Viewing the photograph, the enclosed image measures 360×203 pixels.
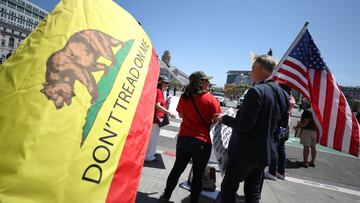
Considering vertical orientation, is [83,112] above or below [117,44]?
below

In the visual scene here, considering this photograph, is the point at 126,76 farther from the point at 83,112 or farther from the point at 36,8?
the point at 36,8

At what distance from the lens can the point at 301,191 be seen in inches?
204

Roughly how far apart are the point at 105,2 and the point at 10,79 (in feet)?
2.96

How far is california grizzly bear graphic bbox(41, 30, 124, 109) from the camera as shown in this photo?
142cm

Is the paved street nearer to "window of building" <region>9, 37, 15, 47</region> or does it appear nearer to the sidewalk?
the sidewalk

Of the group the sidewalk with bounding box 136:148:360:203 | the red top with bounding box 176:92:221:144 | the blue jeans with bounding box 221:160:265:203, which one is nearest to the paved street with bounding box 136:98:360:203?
the sidewalk with bounding box 136:148:360:203

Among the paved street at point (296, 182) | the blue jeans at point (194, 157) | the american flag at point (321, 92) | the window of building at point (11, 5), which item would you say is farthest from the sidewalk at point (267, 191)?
the window of building at point (11, 5)

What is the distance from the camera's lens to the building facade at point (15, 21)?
96250mm

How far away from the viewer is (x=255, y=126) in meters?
2.60

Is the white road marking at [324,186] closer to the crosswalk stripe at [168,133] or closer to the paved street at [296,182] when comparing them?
the paved street at [296,182]

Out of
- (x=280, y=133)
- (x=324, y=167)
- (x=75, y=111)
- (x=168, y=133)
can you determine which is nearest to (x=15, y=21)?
(x=168, y=133)

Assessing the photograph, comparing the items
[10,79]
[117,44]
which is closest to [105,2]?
[117,44]

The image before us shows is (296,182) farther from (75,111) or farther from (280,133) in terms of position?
(75,111)

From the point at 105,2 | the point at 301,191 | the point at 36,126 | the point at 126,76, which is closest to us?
the point at 36,126
